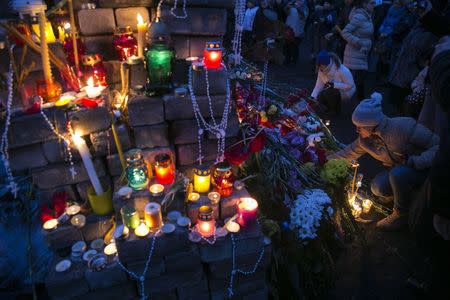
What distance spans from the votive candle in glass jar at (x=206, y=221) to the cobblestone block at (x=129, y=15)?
4.61 feet

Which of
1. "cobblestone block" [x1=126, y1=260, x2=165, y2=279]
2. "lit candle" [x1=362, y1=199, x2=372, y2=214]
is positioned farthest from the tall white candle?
"lit candle" [x1=362, y1=199, x2=372, y2=214]

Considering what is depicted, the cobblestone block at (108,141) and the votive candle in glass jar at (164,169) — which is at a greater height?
the cobblestone block at (108,141)

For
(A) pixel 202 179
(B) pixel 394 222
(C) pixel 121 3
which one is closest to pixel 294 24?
(B) pixel 394 222

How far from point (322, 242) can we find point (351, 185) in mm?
902

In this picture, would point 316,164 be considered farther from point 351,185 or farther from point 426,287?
point 426,287

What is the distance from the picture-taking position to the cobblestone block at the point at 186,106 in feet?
7.23

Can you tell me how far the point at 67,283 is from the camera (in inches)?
80.1

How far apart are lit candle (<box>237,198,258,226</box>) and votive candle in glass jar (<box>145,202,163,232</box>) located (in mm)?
526

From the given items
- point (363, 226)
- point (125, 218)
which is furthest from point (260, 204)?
point (363, 226)

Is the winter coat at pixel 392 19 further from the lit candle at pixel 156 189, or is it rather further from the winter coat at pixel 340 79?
the lit candle at pixel 156 189

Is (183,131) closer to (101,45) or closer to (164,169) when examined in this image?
(164,169)

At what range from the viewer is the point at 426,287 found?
274 centimetres

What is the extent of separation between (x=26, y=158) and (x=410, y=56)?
493cm

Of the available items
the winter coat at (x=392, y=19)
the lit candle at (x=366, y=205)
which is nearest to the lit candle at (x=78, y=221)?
the lit candle at (x=366, y=205)
